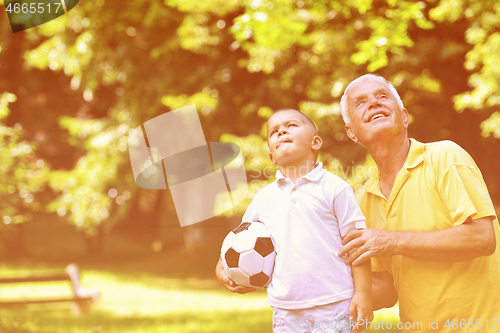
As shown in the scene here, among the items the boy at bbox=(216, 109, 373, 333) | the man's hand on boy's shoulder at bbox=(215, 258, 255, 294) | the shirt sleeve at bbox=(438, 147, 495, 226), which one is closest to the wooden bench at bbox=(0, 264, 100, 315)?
the man's hand on boy's shoulder at bbox=(215, 258, 255, 294)

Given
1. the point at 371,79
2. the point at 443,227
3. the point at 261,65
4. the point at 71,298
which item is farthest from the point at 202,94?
the point at 443,227

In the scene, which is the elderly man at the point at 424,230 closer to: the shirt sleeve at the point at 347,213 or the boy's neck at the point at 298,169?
the shirt sleeve at the point at 347,213

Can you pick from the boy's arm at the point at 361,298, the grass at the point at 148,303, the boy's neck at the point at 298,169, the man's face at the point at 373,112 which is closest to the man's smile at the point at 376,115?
the man's face at the point at 373,112

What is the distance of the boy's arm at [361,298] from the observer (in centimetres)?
213

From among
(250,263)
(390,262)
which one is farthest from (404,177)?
(250,263)

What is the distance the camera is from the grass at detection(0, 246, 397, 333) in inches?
273

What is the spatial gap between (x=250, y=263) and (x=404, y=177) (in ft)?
3.08

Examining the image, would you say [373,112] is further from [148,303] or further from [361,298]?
[148,303]

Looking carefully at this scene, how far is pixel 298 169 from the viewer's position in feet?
8.02

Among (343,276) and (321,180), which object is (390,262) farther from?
(321,180)

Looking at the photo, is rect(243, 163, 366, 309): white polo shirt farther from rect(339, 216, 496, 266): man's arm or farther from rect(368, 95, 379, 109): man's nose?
rect(368, 95, 379, 109): man's nose

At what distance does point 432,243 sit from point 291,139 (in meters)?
0.87

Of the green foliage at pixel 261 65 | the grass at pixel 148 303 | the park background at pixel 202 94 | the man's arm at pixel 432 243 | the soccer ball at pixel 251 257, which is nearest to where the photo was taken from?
→ the man's arm at pixel 432 243

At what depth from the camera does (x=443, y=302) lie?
2221 millimetres
